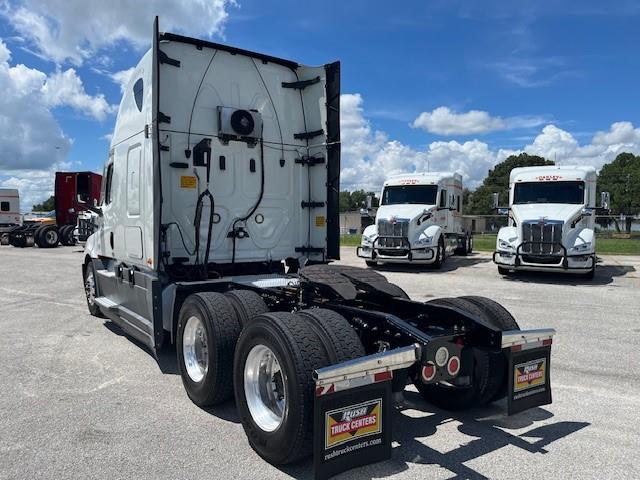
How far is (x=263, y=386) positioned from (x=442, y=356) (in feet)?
4.24

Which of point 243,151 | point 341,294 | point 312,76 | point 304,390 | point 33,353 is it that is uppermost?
point 312,76

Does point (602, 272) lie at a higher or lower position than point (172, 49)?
lower

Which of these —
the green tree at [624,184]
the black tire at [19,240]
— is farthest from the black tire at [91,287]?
→ the green tree at [624,184]

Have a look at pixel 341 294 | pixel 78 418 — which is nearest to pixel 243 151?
pixel 341 294

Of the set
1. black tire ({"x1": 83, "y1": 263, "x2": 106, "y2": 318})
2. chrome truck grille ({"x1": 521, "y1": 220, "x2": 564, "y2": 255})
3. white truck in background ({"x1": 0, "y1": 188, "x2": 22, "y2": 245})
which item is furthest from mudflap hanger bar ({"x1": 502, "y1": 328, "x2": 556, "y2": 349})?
white truck in background ({"x1": 0, "y1": 188, "x2": 22, "y2": 245})

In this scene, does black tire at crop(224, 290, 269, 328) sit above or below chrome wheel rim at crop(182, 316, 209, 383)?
above

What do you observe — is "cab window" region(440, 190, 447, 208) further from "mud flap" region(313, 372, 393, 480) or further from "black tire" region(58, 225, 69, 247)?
"black tire" region(58, 225, 69, 247)

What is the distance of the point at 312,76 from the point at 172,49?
170 centimetres

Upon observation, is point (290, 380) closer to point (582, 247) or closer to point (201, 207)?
point (201, 207)

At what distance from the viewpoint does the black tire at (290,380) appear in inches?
123

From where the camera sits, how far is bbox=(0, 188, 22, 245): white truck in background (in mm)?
31891

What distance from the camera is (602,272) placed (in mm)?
15359

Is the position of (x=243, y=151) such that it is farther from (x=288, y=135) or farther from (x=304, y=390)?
(x=304, y=390)

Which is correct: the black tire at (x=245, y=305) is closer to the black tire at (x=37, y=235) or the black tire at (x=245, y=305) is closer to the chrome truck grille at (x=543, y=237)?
the chrome truck grille at (x=543, y=237)
